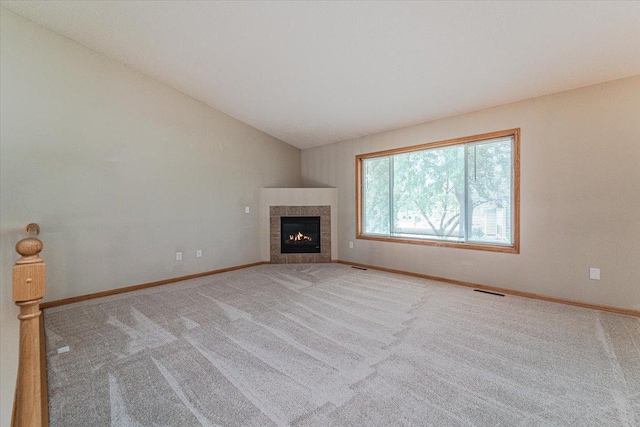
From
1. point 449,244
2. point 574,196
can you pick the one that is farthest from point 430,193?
point 574,196

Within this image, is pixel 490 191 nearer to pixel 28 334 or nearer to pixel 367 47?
pixel 367 47

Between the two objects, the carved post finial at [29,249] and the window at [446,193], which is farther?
the window at [446,193]

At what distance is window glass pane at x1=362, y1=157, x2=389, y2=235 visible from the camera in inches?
203

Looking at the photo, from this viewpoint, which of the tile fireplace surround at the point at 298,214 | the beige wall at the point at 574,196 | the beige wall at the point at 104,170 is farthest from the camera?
the tile fireplace surround at the point at 298,214

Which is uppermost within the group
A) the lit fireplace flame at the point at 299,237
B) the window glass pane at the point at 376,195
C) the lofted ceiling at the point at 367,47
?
the lofted ceiling at the point at 367,47

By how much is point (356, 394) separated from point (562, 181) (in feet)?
10.9

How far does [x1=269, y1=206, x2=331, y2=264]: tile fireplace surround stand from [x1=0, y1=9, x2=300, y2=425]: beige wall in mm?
688

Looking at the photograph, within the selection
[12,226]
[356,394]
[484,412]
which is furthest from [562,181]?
[12,226]

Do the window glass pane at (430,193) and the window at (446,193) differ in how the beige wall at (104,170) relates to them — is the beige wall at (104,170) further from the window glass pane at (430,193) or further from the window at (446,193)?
the window glass pane at (430,193)

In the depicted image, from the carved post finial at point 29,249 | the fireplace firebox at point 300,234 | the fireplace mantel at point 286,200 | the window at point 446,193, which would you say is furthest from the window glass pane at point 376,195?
the carved post finial at point 29,249

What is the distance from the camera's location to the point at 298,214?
5.68m

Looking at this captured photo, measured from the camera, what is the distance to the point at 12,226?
123 inches

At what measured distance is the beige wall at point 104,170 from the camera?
316 centimetres

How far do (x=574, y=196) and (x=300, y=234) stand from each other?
4161 millimetres
